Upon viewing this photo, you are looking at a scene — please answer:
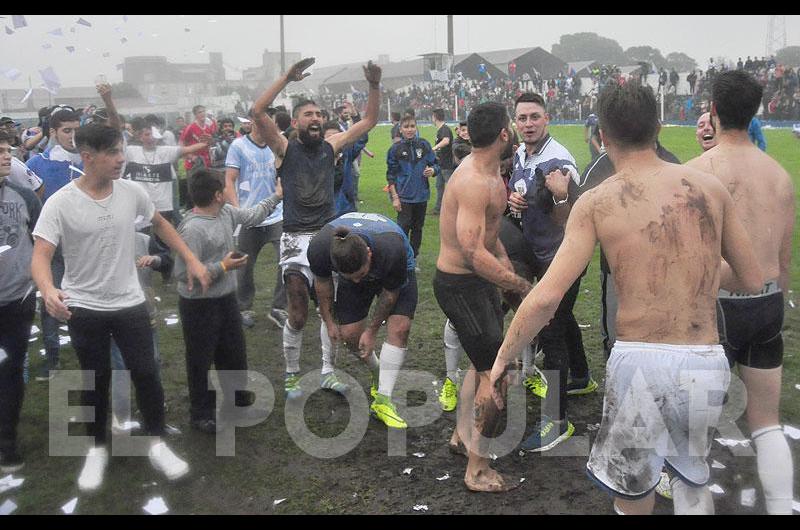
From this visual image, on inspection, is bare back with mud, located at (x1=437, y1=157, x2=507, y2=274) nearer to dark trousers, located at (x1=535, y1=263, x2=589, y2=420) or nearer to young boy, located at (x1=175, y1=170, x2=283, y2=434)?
dark trousers, located at (x1=535, y1=263, x2=589, y2=420)

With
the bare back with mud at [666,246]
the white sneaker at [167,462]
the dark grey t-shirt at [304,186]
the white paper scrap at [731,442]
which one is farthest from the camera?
the dark grey t-shirt at [304,186]

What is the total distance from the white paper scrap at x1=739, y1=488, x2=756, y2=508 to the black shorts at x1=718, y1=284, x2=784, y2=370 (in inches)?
36.1

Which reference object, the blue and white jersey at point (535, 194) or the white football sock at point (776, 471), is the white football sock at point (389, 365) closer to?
the blue and white jersey at point (535, 194)

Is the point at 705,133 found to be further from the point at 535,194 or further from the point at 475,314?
the point at 475,314

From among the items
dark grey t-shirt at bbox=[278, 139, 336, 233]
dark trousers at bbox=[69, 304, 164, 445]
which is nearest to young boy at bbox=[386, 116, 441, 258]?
dark grey t-shirt at bbox=[278, 139, 336, 233]

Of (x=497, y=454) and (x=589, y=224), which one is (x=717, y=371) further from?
(x=497, y=454)

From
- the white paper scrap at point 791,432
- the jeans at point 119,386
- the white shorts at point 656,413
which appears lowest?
the white paper scrap at point 791,432

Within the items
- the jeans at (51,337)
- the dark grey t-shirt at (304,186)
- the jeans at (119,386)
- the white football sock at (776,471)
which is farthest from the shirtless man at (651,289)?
the jeans at (51,337)

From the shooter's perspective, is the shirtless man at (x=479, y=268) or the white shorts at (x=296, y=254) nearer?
the shirtless man at (x=479, y=268)

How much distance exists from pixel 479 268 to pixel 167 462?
7.59 ft

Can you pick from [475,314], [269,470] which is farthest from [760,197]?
[269,470]

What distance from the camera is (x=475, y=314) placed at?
14.2ft

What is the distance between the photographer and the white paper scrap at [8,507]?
13.5ft

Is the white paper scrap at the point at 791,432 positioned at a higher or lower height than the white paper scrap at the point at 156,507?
higher
